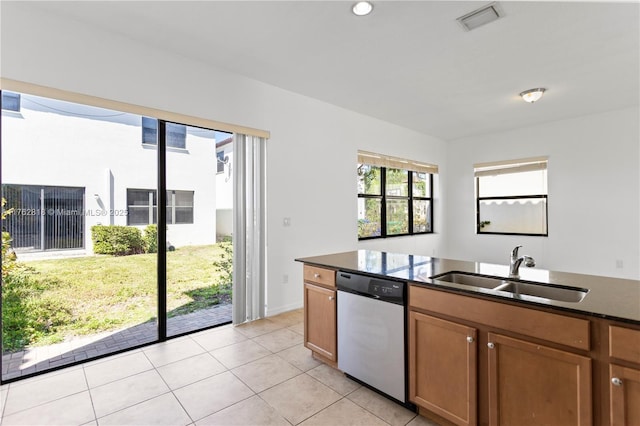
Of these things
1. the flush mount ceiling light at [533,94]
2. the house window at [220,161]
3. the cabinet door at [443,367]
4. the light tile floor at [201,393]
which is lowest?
the light tile floor at [201,393]

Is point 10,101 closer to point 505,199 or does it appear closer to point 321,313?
point 321,313

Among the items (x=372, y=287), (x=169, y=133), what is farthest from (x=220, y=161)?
(x=372, y=287)

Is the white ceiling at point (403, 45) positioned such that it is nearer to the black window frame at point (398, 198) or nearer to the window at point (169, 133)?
the window at point (169, 133)

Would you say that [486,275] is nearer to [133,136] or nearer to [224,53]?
[224,53]

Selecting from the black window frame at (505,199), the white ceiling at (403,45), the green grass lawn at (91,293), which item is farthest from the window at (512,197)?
the green grass lawn at (91,293)

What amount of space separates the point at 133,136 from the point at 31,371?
80.8 inches

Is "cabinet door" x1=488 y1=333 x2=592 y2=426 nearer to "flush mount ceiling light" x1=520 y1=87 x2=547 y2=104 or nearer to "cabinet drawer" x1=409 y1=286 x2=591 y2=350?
"cabinet drawer" x1=409 y1=286 x2=591 y2=350

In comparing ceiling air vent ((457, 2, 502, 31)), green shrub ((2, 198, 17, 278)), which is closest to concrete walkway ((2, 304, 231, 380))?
green shrub ((2, 198, 17, 278))

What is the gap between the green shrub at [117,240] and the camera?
107 inches

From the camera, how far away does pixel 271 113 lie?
12.1ft

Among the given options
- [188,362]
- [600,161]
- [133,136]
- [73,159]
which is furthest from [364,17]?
[600,161]

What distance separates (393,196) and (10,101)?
495cm

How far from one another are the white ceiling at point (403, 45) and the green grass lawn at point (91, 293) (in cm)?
199

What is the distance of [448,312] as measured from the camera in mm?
1700
